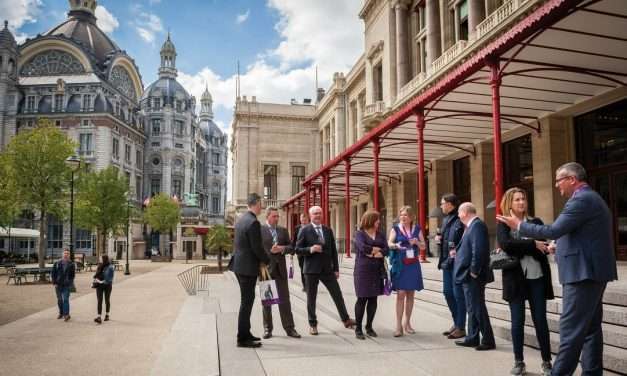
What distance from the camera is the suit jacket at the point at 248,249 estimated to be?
6.38m

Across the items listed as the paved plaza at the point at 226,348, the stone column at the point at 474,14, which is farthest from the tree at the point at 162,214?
the paved plaza at the point at 226,348

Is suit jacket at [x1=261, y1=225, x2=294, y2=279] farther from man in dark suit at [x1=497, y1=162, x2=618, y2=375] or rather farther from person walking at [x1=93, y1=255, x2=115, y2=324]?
person walking at [x1=93, y1=255, x2=115, y2=324]

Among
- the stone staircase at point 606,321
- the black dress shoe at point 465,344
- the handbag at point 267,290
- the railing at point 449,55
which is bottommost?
the black dress shoe at point 465,344

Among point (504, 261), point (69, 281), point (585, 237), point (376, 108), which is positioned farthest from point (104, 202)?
point (585, 237)

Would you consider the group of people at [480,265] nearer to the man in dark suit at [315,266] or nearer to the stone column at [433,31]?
the man in dark suit at [315,266]

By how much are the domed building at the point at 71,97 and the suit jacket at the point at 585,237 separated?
6713cm

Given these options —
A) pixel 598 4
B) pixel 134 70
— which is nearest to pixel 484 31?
pixel 598 4

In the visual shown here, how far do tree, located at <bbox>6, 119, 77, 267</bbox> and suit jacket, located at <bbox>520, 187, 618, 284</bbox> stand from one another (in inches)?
1163

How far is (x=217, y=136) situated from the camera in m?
152

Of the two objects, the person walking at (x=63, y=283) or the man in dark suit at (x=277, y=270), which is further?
the person walking at (x=63, y=283)

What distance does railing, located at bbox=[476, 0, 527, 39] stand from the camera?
1532 centimetres

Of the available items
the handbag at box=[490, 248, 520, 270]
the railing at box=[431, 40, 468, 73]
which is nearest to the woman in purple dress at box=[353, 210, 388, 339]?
the handbag at box=[490, 248, 520, 270]

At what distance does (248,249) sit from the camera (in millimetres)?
6469

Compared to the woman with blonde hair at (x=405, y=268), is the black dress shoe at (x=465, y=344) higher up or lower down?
lower down
